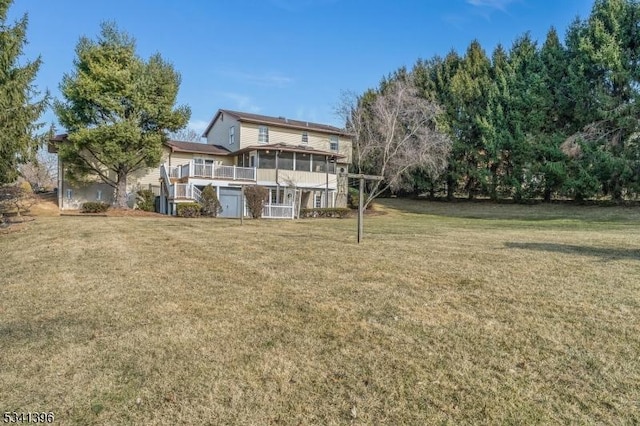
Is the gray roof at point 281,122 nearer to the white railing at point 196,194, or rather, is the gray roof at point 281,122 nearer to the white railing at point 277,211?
the white railing at point 196,194

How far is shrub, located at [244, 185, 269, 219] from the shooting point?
69.4 ft

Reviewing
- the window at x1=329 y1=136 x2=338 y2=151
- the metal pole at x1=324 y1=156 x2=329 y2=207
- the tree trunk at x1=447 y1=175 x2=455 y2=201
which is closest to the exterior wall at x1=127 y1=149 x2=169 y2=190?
the metal pole at x1=324 y1=156 x2=329 y2=207

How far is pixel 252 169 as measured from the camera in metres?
25.5

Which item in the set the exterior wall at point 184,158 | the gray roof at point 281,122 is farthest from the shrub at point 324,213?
the exterior wall at point 184,158

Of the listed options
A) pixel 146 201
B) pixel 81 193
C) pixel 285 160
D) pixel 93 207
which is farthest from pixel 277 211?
pixel 81 193

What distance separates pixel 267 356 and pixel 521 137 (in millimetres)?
29657

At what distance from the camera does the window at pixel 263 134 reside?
29.2 metres

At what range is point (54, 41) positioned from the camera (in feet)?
55.6

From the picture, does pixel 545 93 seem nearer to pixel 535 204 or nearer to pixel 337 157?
pixel 535 204

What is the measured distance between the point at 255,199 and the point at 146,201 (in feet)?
27.1

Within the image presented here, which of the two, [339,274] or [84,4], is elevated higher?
[84,4]

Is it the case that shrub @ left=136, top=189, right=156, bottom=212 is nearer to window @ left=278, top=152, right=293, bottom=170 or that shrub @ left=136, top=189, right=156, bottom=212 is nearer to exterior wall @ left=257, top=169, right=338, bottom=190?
exterior wall @ left=257, top=169, right=338, bottom=190

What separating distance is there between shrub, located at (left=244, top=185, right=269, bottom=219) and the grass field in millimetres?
13415

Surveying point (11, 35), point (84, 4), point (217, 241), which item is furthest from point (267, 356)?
point (84, 4)
